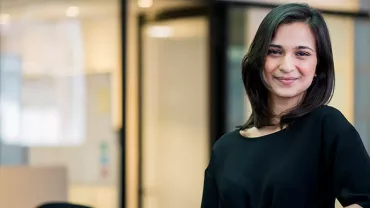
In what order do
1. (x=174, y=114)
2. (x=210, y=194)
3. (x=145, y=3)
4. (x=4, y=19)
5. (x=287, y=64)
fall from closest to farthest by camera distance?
1. (x=287, y=64)
2. (x=210, y=194)
3. (x=4, y=19)
4. (x=145, y=3)
5. (x=174, y=114)

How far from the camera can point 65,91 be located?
5.11m

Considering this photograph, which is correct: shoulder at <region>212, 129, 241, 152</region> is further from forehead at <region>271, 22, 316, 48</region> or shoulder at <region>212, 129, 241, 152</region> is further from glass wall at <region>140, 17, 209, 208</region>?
glass wall at <region>140, 17, 209, 208</region>

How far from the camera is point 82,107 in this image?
5164 mm

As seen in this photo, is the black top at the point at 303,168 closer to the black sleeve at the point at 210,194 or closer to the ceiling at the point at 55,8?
the black sleeve at the point at 210,194

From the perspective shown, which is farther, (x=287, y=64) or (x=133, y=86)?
(x=133, y=86)

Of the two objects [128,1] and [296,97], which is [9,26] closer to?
[128,1]

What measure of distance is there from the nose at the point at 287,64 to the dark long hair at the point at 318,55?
0.14 feet

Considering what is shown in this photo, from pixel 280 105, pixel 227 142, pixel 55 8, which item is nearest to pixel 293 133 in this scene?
pixel 280 105

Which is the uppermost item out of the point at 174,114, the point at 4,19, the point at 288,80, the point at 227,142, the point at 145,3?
the point at 145,3

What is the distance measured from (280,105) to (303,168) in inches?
6.7

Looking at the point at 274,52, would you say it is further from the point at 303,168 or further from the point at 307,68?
the point at 303,168

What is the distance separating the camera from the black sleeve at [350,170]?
4.63ft

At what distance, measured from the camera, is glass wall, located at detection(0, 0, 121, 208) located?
4.92 meters

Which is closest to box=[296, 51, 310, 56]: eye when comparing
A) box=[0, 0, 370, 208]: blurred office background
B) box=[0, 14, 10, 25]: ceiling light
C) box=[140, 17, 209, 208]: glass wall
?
box=[0, 0, 370, 208]: blurred office background
